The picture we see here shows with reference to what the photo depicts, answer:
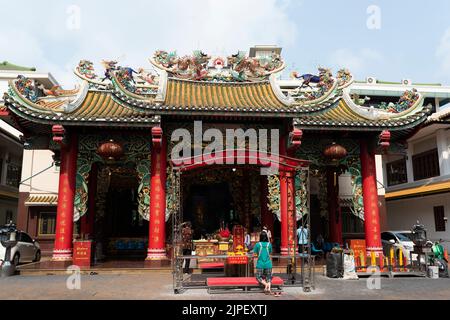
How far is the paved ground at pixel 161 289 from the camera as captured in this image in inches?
375

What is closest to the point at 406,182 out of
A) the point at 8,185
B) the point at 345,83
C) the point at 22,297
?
the point at 345,83

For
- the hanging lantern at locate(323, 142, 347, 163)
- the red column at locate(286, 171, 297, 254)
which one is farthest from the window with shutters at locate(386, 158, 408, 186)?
the red column at locate(286, 171, 297, 254)

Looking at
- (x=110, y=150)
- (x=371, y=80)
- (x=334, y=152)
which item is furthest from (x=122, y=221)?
(x=371, y=80)

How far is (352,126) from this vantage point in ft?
49.2

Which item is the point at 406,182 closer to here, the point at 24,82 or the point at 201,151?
the point at 201,151

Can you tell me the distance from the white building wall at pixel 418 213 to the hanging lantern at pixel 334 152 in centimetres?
1082

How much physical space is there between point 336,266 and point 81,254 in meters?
9.23

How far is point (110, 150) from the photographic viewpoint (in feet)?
48.0

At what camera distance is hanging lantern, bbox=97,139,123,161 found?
14.6 meters

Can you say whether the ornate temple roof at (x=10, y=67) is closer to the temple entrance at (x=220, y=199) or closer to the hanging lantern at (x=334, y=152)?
the temple entrance at (x=220, y=199)

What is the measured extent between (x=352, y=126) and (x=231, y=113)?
4743mm

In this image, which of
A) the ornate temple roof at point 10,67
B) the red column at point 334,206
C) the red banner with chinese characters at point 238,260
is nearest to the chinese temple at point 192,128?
the red column at point 334,206
